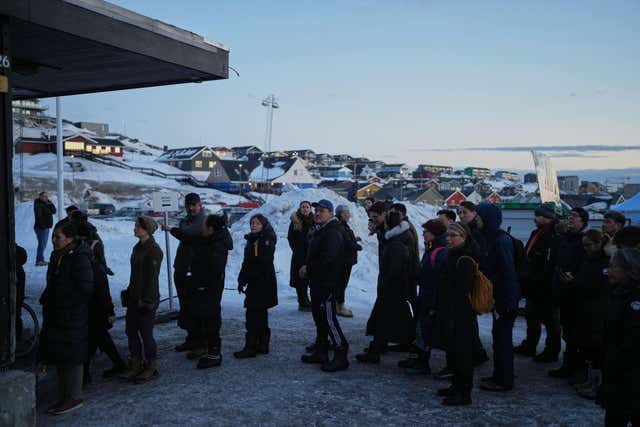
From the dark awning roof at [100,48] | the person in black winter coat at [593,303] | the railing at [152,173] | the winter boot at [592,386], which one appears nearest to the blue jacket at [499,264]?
the person in black winter coat at [593,303]

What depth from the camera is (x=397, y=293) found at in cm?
609

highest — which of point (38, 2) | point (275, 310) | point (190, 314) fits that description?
point (38, 2)

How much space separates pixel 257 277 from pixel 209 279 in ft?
2.30

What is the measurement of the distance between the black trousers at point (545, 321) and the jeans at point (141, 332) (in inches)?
181

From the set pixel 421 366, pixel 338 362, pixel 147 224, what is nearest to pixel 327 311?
pixel 338 362

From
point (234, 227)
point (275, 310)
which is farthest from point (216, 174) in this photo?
point (275, 310)

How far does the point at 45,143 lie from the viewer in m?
70.5

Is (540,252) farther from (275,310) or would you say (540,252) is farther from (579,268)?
(275,310)

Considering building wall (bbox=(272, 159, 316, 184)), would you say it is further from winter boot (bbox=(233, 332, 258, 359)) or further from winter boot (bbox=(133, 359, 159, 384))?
winter boot (bbox=(133, 359, 159, 384))

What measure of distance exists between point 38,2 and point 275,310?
248 inches

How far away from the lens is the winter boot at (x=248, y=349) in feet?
21.1

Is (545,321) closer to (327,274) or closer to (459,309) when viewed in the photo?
(459,309)

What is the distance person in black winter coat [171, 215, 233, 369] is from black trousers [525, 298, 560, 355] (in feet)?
12.8

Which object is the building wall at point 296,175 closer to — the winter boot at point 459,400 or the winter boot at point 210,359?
the winter boot at point 210,359
